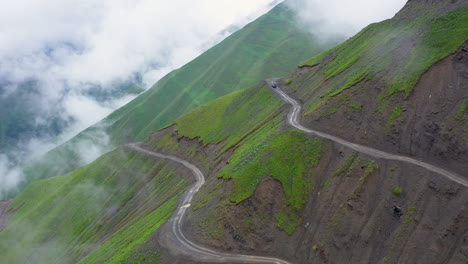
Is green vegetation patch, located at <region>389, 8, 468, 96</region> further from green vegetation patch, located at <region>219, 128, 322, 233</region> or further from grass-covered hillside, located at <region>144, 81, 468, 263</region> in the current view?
green vegetation patch, located at <region>219, 128, 322, 233</region>

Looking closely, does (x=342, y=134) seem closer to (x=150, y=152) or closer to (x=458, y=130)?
(x=458, y=130)

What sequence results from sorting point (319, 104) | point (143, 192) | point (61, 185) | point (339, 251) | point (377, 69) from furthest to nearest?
point (61, 185) → point (143, 192) → point (319, 104) → point (377, 69) → point (339, 251)

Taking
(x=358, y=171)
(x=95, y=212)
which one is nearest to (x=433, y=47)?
(x=358, y=171)

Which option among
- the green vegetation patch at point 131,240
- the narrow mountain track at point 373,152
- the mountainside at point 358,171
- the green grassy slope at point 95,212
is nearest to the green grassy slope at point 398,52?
the mountainside at point 358,171

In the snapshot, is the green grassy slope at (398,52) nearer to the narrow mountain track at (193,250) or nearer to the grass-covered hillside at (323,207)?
the grass-covered hillside at (323,207)

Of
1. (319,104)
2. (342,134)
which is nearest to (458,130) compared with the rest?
(342,134)

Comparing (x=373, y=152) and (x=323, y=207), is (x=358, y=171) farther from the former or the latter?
(x=323, y=207)
